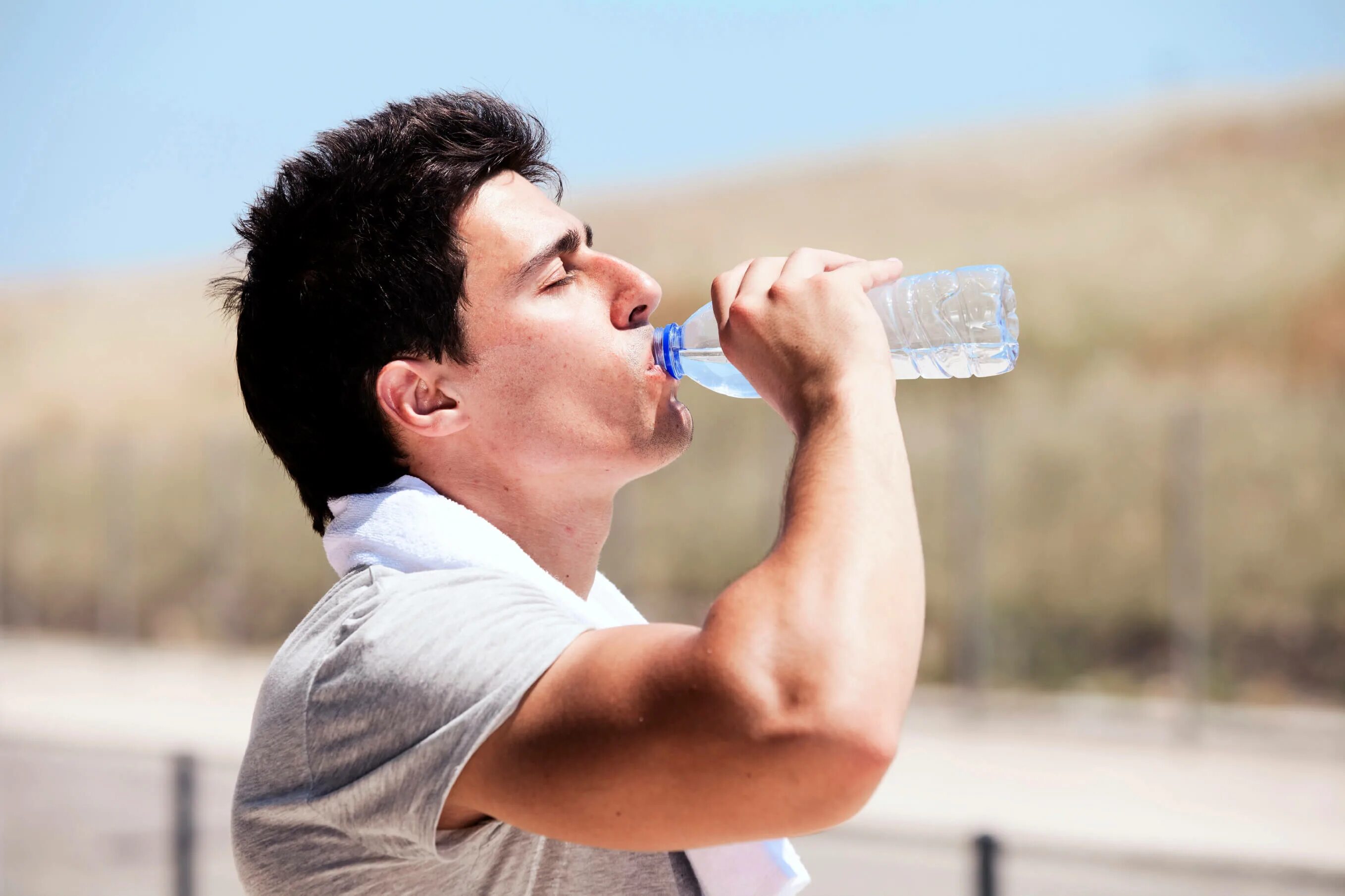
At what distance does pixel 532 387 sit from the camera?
186 cm

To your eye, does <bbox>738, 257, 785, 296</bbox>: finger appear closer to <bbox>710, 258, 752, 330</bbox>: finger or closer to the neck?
<bbox>710, 258, 752, 330</bbox>: finger

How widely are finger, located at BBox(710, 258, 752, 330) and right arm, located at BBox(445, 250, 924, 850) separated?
9.7 inches

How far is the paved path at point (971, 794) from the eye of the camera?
402 centimetres

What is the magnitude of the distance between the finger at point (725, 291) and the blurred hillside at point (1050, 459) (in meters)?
1.14

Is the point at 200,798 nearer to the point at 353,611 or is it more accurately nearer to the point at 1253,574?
the point at 353,611

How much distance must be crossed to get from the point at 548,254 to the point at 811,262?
1.38ft

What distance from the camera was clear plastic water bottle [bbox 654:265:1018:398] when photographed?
2.10 metres

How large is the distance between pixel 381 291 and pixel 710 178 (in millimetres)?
45257

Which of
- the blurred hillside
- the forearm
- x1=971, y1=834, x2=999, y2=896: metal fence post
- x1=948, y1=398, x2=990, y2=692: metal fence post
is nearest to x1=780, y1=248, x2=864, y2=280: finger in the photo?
the forearm

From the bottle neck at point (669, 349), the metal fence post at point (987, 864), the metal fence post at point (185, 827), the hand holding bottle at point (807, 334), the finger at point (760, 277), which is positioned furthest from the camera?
the metal fence post at point (185, 827)

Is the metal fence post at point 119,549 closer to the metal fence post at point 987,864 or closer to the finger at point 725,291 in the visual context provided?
the metal fence post at point 987,864

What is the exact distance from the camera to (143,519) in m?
18.6

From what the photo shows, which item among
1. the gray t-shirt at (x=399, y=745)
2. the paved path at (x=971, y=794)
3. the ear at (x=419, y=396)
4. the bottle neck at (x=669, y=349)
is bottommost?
the paved path at (x=971, y=794)

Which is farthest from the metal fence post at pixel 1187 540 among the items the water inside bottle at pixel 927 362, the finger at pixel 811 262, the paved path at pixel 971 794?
the finger at pixel 811 262
